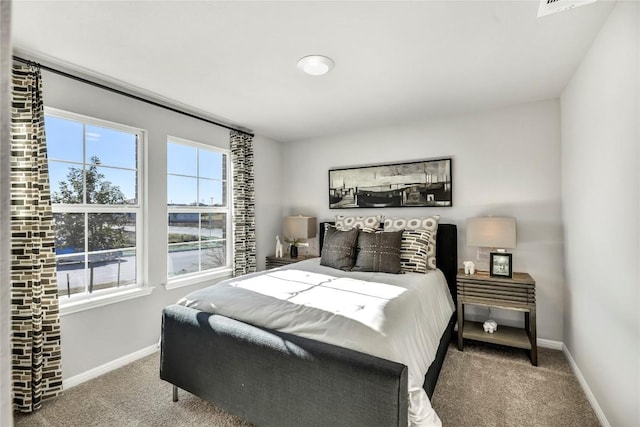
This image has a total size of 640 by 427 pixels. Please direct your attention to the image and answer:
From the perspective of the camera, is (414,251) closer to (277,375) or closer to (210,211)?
(277,375)

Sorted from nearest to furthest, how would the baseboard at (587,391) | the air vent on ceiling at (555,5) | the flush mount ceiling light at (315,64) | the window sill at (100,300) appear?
the air vent on ceiling at (555,5) < the baseboard at (587,391) < the flush mount ceiling light at (315,64) < the window sill at (100,300)

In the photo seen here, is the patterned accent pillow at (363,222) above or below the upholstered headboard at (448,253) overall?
above

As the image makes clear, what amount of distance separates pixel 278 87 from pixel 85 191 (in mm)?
1861

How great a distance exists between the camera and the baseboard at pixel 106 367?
2.40m

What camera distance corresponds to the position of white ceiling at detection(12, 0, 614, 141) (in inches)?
69.2

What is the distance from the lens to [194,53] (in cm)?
218

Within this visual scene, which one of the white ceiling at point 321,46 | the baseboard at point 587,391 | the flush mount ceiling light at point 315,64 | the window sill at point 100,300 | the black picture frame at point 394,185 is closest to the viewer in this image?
the white ceiling at point 321,46

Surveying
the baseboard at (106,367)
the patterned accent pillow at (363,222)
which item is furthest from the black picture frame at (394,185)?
the baseboard at (106,367)

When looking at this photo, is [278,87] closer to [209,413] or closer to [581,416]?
[209,413]

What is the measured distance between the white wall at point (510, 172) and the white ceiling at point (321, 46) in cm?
31

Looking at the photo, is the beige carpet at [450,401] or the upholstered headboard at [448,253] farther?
the upholstered headboard at [448,253]

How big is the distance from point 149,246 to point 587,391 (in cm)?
379

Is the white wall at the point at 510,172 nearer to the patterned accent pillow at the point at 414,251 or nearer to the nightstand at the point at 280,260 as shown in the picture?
the patterned accent pillow at the point at 414,251

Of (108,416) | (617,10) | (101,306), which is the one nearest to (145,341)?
(101,306)
